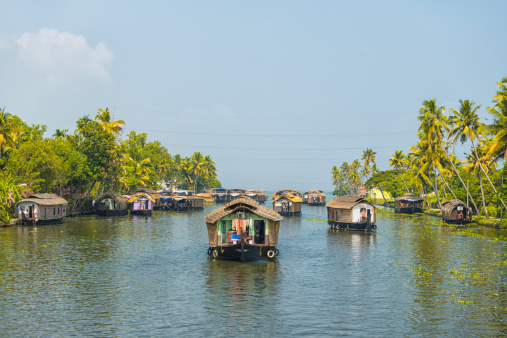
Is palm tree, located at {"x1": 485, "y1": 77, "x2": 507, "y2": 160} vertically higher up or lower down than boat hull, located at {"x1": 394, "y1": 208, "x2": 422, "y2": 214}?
higher up

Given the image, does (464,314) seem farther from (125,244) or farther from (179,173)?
(179,173)

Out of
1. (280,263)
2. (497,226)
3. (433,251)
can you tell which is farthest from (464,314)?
(497,226)

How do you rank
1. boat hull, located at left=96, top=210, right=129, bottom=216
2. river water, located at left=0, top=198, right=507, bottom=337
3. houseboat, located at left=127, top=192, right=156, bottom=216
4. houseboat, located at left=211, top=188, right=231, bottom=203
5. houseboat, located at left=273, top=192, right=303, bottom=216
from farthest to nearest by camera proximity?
houseboat, located at left=211, top=188, right=231, bottom=203 < houseboat, located at left=273, top=192, right=303, bottom=216 < houseboat, located at left=127, top=192, right=156, bottom=216 < boat hull, located at left=96, top=210, right=129, bottom=216 < river water, located at left=0, top=198, right=507, bottom=337

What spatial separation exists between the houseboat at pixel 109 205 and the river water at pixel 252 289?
109ft

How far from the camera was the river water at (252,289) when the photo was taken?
22.6 metres

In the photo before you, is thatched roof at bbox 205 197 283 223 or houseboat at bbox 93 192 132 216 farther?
houseboat at bbox 93 192 132 216

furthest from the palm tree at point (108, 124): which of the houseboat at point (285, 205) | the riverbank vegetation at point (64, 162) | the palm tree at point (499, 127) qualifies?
the palm tree at point (499, 127)

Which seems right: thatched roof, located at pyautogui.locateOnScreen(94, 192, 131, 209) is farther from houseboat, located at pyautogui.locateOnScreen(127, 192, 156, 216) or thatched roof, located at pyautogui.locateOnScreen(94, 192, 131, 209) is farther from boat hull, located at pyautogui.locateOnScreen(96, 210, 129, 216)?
houseboat, located at pyautogui.locateOnScreen(127, 192, 156, 216)

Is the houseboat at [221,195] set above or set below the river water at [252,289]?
above

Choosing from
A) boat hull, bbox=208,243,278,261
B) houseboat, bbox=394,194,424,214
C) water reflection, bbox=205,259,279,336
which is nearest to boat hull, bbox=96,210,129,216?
boat hull, bbox=208,243,278,261

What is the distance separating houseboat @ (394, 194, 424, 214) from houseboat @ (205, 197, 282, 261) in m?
66.4

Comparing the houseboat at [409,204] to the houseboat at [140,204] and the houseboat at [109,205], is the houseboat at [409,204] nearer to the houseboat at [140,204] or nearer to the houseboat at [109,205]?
the houseboat at [140,204]

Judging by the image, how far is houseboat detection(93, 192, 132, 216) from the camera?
85250 mm

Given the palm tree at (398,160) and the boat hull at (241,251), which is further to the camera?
the palm tree at (398,160)
